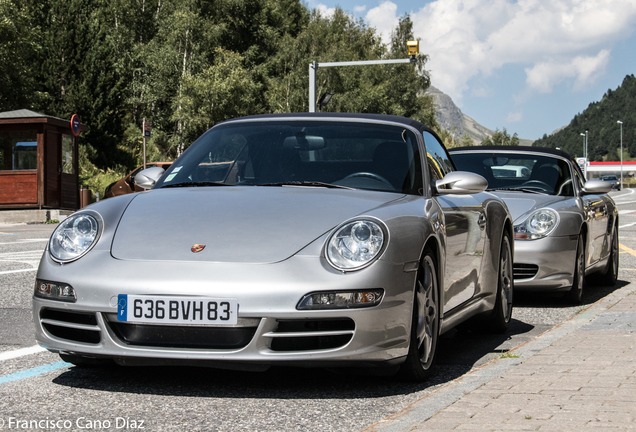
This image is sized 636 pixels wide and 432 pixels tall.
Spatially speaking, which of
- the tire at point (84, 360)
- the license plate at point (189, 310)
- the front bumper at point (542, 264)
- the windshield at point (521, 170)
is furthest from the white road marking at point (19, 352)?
the windshield at point (521, 170)

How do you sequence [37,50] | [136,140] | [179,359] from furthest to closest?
[136,140]
[37,50]
[179,359]

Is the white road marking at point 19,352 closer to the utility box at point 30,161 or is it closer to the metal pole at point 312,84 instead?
the metal pole at point 312,84

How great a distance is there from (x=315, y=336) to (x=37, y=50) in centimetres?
4520

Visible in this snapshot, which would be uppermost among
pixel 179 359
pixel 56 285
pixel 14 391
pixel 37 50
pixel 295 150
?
pixel 37 50

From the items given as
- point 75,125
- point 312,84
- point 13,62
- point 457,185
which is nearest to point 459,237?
point 457,185

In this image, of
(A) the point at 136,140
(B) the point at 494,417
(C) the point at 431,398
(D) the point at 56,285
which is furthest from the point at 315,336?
(A) the point at 136,140

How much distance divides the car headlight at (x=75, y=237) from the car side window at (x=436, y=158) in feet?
6.50

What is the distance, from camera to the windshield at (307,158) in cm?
457

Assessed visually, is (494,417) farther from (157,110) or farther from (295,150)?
(157,110)

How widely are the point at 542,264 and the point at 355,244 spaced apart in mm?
4067

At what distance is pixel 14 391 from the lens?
3.85 m

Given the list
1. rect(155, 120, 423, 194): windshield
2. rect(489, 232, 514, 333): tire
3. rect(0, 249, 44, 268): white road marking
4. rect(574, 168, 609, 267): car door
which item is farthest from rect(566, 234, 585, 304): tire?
rect(0, 249, 44, 268): white road marking

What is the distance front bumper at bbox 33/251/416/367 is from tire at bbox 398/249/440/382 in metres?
0.25

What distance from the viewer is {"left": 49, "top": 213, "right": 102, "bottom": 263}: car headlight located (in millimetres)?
3863
